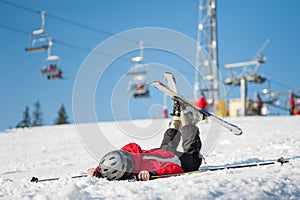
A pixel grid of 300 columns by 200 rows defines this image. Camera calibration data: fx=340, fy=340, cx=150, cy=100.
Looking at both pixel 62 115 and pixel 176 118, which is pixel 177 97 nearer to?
pixel 176 118

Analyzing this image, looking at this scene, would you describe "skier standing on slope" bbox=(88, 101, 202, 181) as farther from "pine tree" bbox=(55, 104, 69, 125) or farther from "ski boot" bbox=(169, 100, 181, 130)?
"pine tree" bbox=(55, 104, 69, 125)

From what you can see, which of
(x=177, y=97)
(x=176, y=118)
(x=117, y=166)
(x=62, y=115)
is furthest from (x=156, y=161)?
(x=62, y=115)

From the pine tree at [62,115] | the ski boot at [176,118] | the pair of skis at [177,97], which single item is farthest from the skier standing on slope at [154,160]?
the pine tree at [62,115]

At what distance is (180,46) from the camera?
5.46 metres

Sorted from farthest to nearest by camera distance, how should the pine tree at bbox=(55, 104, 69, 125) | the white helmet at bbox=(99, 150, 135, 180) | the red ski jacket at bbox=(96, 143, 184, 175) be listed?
1. the pine tree at bbox=(55, 104, 69, 125)
2. the red ski jacket at bbox=(96, 143, 184, 175)
3. the white helmet at bbox=(99, 150, 135, 180)

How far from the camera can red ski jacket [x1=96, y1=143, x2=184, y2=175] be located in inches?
148

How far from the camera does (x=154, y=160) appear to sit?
387 cm

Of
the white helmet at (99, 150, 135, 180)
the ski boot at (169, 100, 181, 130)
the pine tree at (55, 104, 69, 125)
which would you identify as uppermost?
the pine tree at (55, 104, 69, 125)

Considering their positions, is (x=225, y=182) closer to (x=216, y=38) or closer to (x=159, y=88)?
(x=159, y=88)

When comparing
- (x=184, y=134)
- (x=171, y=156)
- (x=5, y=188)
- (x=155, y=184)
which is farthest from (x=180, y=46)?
(x=5, y=188)

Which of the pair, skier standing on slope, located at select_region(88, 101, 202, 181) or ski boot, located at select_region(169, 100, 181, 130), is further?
ski boot, located at select_region(169, 100, 181, 130)

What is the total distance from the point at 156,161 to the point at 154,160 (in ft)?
0.08

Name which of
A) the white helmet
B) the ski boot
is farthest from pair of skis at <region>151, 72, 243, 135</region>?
the white helmet

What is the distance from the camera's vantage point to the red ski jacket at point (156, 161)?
12.4ft
